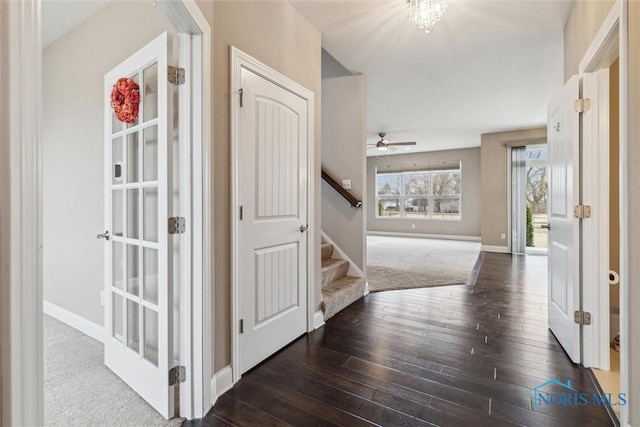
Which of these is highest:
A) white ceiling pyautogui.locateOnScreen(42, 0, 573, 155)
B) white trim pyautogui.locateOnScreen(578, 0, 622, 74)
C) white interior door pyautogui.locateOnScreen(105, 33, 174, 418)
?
white ceiling pyautogui.locateOnScreen(42, 0, 573, 155)

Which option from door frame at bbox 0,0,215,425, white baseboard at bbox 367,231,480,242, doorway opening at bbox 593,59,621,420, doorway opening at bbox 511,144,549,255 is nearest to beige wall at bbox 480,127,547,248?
doorway opening at bbox 511,144,549,255

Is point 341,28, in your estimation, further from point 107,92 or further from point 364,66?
point 107,92

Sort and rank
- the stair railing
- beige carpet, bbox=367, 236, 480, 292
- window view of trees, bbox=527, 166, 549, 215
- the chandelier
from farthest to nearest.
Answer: window view of trees, bbox=527, 166, 549, 215, beige carpet, bbox=367, 236, 480, 292, the stair railing, the chandelier

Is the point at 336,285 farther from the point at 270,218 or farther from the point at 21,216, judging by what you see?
the point at 21,216

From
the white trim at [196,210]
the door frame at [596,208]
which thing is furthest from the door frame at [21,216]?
the door frame at [596,208]

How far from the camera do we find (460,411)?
1.59 metres

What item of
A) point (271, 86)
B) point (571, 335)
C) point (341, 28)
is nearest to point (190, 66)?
point (271, 86)

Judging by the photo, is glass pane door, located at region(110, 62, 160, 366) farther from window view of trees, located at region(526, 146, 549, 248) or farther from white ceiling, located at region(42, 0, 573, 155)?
window view of trees, located at region(526, 146, 549, 248)

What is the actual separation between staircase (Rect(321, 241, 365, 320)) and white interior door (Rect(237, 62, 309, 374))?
0.44 metres

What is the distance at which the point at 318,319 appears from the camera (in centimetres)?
269


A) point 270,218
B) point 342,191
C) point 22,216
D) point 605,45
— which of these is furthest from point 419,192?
point 22,216

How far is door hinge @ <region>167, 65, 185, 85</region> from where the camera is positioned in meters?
1.56

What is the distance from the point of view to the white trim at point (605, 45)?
4.95 ft

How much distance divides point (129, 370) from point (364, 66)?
140 inches
